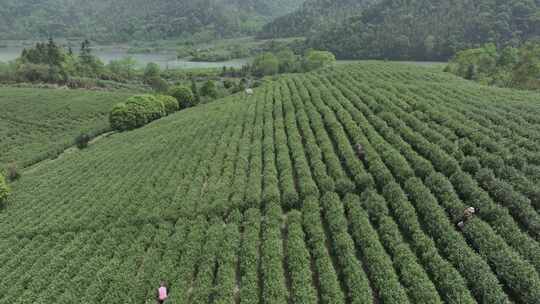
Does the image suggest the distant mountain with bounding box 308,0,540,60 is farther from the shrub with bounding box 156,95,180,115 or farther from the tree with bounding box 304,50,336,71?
the shrub with bounding box 156,95,180,115

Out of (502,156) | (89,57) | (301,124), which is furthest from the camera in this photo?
(89,57)

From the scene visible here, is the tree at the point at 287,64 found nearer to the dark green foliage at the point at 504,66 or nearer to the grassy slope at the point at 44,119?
the dark green foliage at the point at 504,66

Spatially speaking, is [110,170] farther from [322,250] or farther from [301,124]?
[322,250]

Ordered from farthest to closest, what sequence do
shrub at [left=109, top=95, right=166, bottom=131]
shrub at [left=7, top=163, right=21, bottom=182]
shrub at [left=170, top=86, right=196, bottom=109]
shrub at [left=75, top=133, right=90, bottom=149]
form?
shrub at [left=170, top=86, right=196, bottom=109] → shrub at [left=109, top=95, right=166, bottom=131] → shrub at [left=75, top=133, right=90, bottom=149] → shrub at [left=7, top=163, right=21, bottom=182]

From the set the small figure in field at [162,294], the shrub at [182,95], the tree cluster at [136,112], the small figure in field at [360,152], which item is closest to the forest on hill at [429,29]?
the shrub at [182,95]

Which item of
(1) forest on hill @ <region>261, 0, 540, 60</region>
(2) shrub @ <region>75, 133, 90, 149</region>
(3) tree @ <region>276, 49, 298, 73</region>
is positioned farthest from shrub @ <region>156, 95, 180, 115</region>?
(1) forest on hill @ <region>261, 0, 540, 60</region>

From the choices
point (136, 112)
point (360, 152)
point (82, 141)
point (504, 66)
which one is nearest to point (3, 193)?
point (82, 141)

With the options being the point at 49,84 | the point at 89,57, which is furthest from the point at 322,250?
the point at 89,57
